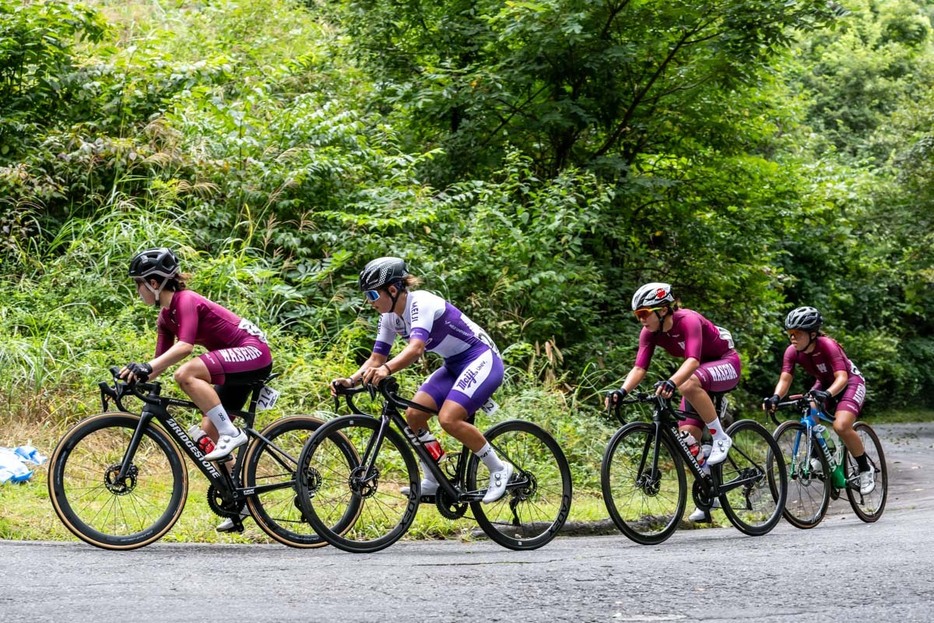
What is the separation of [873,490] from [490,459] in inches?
225

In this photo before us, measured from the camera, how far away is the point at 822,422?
1121cm

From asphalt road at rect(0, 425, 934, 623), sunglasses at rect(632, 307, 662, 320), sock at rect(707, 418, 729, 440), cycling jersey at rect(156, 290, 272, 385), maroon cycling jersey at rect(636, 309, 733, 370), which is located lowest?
asphalt road at rect(0, 425, 934, 623)

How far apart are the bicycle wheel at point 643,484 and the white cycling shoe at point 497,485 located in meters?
0.95

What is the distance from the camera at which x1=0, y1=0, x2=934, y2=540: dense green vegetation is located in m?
12.5

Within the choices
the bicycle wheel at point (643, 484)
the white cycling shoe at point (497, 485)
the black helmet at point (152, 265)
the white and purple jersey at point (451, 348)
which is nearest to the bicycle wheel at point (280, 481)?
the white and purple jersey at point (451, 348)

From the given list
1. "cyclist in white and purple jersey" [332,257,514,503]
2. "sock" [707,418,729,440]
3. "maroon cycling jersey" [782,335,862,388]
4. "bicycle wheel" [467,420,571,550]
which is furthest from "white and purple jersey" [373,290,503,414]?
"maroon cycling jersey" [782,335,862,388]

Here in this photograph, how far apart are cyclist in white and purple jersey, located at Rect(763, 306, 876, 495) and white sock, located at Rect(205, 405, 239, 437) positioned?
5.84 m

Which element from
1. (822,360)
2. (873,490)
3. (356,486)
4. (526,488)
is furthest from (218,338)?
(873,490)

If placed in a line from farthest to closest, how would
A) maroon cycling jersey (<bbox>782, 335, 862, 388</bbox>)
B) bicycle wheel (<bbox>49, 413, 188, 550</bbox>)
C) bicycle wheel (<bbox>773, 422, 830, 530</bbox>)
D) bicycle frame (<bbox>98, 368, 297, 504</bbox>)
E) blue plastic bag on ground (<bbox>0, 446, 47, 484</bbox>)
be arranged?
1. maroon cycling jersey (<bbox>782, 335, 862, 388</bbox>)
2. bicycle wheel (<bbox>773, 422, 830, 530</bbox>)
3. blue plastic bag on ground (<bbox>0, 446, 47, 484</bbox>)
4. bicycle frame (<bbox>98, 368, 297, 504</bbox>)
5. bicycle wheel (<bbox>49, 413, 188, 550</bbox>)

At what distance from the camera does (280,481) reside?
772cm

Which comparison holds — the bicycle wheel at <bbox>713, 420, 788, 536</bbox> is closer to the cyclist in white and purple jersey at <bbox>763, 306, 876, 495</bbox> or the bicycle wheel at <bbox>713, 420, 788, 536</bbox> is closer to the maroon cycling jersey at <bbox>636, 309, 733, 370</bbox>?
the maroon cycling jersey at <bbox>636, 309, 733, 370</bbox>

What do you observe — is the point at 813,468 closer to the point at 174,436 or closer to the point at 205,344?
the point at 205,344

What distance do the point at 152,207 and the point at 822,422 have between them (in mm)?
8695

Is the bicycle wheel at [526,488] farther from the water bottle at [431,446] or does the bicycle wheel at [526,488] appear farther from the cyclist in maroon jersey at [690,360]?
the cyclist in maroon jersey at [690,360]
